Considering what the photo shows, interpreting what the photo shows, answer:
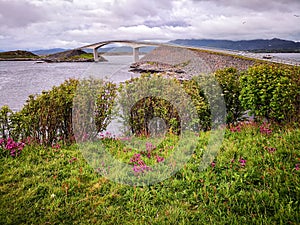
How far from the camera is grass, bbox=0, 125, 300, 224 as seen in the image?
2723 millimetres

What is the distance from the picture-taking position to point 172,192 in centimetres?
321

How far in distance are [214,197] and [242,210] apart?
351 mm

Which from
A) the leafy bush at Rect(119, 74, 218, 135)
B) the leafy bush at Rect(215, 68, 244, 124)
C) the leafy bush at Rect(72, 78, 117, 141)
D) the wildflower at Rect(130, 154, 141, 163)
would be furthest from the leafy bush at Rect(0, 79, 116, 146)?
the leafy bush at Rect(215, 68, 244, 124)

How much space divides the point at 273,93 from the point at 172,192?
9.68 ft

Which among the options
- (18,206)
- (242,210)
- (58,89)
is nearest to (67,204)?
(18,206)

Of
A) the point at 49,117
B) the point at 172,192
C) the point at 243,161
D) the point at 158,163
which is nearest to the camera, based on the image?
the point at 172,192

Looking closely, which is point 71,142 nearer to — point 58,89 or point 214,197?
point 58,89

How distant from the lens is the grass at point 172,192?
2723 mm

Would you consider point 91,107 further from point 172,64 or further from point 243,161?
point 243,161

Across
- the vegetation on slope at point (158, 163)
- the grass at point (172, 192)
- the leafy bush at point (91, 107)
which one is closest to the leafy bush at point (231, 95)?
the vegetation on slope at point (158, 163)

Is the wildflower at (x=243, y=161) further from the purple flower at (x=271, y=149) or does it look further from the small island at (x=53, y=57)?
the small island at (x=53, y=57)

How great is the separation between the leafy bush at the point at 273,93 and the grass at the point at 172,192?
2.92ft

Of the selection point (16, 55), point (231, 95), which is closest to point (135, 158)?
point (231, 95)

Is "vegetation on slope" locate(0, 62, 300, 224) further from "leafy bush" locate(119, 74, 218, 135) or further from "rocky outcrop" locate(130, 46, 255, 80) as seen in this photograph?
"rocky outcrop" locate(130, 46, 255, 80)
